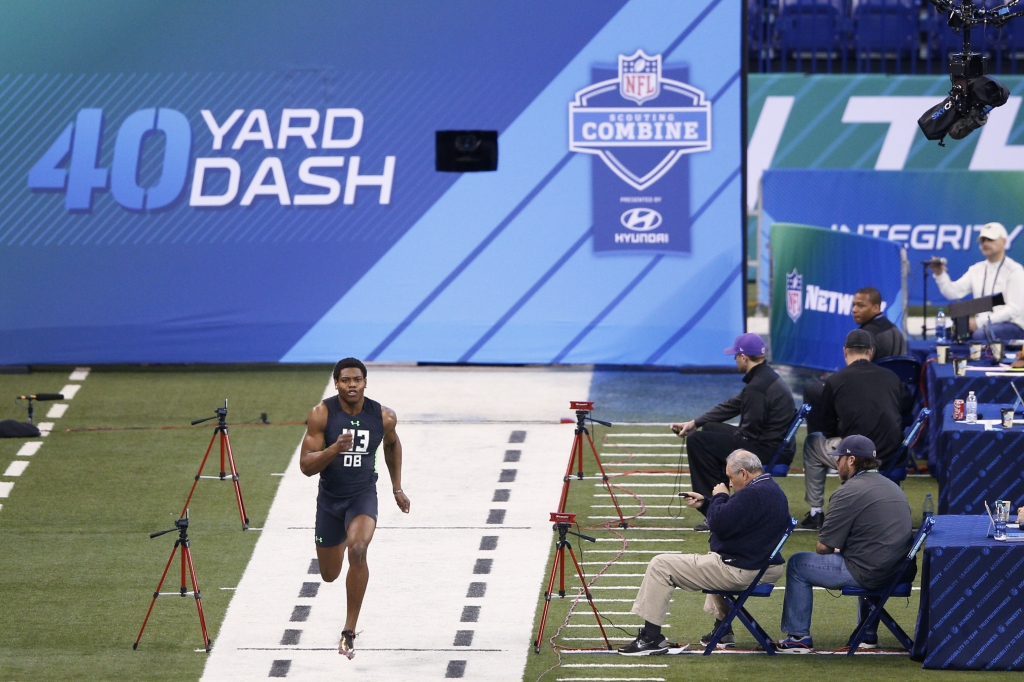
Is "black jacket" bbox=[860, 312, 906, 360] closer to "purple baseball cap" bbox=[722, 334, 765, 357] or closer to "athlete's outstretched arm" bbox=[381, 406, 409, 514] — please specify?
"purple baseball cap" bbox=[722, 334, 765, 357]

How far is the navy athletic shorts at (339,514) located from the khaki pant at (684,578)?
67.0 inches

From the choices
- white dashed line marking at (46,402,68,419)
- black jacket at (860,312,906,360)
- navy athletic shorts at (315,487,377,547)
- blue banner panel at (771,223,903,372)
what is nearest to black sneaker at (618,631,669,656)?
navy athletic shorts at (315,487,377,547)

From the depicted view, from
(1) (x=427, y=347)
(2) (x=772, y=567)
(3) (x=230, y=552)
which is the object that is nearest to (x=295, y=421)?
(1) (x=427, y=347)

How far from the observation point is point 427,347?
18.2 metres

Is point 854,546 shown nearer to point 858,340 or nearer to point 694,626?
point 694,626

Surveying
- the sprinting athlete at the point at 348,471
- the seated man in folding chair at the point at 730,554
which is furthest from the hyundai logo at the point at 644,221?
the seated man in folding chair at the point at 730,554

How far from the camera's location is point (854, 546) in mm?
10508

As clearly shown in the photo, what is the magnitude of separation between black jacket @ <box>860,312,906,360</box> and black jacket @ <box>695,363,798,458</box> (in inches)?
53.5

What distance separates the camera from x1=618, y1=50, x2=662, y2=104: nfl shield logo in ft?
58.1

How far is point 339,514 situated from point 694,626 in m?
2.36

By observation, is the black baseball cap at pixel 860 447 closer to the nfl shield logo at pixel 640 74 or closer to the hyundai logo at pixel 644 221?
the hyundai logo at pixel 644 221

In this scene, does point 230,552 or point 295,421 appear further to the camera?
point 295,421

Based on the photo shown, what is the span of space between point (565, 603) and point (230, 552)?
2.59 m

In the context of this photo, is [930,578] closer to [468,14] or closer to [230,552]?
[230,552]
